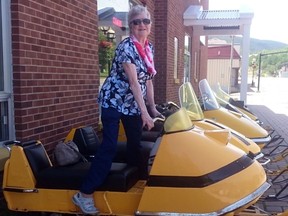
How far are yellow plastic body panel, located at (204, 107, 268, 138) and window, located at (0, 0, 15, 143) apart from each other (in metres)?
3.34

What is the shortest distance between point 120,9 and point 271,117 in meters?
9.22

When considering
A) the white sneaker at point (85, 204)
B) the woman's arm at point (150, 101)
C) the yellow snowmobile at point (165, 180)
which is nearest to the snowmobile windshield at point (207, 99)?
the woman's arm at point (150, 101)

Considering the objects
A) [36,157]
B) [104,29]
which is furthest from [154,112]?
[104,29]

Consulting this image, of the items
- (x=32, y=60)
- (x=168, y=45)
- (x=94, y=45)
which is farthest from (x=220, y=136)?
(x=168, y=45)

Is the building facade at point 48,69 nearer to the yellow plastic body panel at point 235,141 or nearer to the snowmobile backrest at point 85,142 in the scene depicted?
the snowmobile backrest at point 85,142

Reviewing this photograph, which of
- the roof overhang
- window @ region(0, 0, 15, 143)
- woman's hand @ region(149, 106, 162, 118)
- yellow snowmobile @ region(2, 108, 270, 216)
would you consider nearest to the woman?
yellow snowmobile @ region(2, 108, 270, 216)

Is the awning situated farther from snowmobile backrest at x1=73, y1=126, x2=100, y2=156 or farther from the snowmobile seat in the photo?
the snowmobile seat

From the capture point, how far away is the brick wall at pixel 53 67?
4.06m

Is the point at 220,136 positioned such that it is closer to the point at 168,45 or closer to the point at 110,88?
the point at 110,88

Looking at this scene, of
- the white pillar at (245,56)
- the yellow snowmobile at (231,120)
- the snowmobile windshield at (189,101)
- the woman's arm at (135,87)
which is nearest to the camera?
the woman's arm at (135,87)

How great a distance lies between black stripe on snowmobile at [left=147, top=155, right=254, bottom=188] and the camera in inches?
127

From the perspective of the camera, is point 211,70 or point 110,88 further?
point 211,70

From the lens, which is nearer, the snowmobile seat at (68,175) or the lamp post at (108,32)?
the snowmobile seat at (68,175)

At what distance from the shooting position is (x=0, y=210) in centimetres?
402
